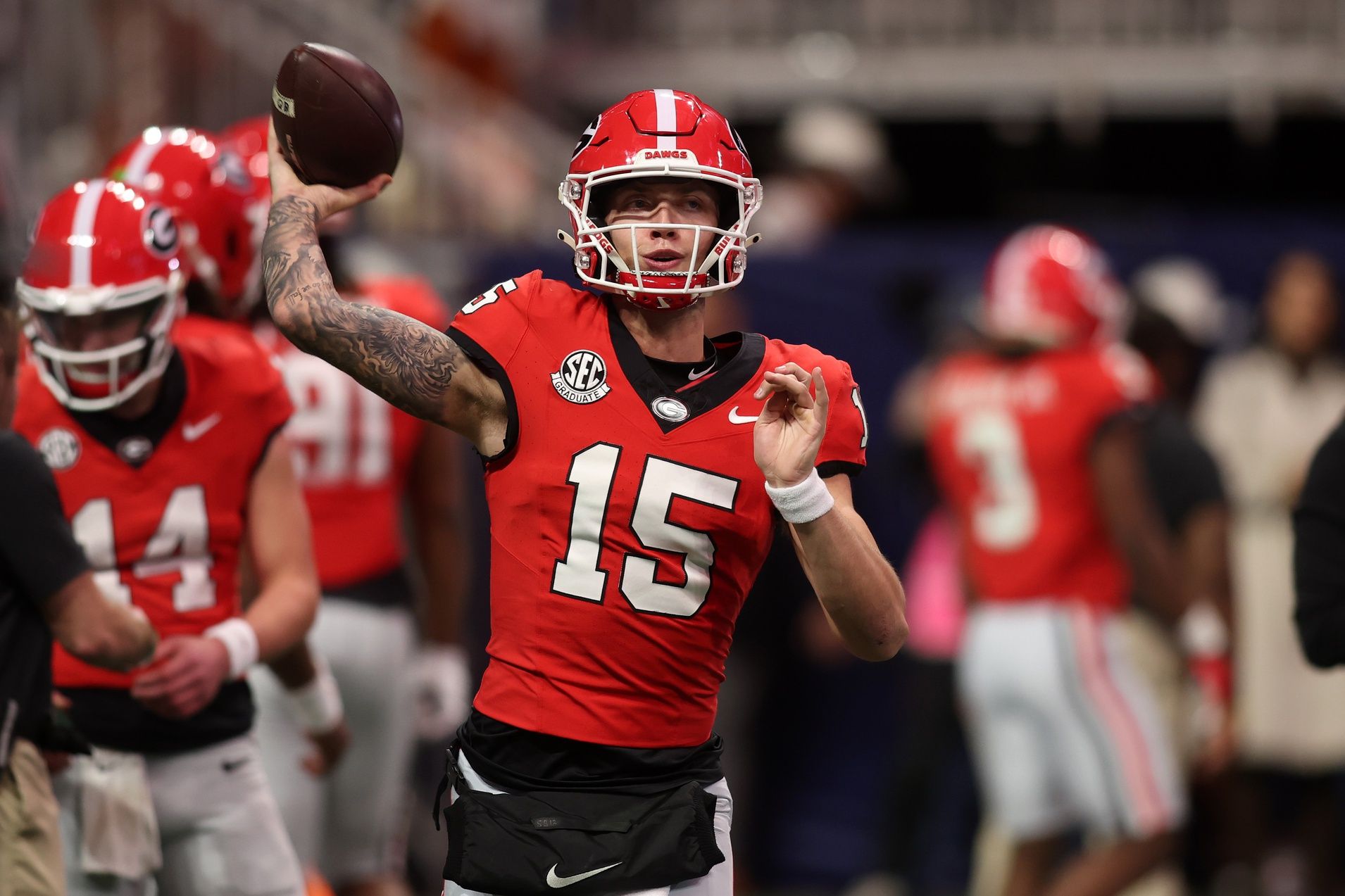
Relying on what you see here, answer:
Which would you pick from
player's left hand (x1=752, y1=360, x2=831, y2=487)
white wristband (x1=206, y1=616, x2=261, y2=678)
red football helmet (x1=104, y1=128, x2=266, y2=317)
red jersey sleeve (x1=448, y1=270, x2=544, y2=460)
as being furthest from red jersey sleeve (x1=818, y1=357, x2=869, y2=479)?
red football helmet (x1=104, y1=128, x2=266, y2=317)

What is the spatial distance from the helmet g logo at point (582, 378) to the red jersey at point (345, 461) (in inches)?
75.5

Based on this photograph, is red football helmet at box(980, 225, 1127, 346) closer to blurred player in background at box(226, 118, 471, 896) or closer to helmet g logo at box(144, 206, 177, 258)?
blurred player in background at box(226, 118, 471, 896)

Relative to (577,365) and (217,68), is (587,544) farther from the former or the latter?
(217,68)

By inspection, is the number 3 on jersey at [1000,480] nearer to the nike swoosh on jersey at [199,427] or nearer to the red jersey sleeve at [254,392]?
the red jersey sleeve at [254,392]

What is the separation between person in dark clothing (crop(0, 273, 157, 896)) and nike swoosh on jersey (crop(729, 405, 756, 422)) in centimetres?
117

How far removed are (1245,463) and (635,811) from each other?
Answer: 4.95 metres

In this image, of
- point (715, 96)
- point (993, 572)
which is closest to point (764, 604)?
point (993, 572)

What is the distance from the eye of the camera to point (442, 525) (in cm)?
528

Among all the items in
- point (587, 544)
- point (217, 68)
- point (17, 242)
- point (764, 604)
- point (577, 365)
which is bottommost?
point (764, 604)

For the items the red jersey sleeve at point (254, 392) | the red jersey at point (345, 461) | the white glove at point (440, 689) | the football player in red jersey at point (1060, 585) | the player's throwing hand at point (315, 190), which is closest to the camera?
the player's throwing hand at point (315, 190)

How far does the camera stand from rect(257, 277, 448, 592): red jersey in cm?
486

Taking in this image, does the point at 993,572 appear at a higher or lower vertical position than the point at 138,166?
lower

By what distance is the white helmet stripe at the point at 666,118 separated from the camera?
9.75ft

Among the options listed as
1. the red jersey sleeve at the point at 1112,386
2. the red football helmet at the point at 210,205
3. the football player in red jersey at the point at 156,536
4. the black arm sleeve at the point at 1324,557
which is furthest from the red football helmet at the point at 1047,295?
the football player in red jersey at the point at 156,536
